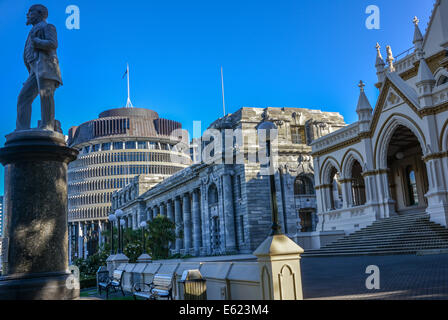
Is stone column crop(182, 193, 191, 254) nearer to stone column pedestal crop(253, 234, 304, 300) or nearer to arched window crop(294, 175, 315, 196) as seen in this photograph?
arched window crop(294, 175, 315, 196)

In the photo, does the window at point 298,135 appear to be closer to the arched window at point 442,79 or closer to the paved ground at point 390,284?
the arched window at point 442,79

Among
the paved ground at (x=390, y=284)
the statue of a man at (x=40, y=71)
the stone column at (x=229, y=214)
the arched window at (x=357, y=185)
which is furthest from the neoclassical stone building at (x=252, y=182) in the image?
the statue of a man at (x=40, y=71)

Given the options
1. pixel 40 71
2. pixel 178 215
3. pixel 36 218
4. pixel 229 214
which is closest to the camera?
pixel 36 218

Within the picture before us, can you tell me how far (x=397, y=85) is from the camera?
2816cm

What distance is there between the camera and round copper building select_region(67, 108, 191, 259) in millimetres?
113812

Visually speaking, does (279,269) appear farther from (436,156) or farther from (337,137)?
(337,137)

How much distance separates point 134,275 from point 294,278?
35.7 feet

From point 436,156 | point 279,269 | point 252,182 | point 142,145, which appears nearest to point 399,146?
point 436,156

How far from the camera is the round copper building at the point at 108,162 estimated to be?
114 meters

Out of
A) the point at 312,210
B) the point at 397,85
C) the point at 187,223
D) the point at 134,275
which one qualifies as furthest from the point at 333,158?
the point at 187,223

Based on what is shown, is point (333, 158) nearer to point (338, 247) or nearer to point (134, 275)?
point (338, 247)

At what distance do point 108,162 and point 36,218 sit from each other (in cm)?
10820

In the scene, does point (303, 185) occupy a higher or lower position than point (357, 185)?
higher

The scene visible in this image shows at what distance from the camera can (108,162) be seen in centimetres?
11431
